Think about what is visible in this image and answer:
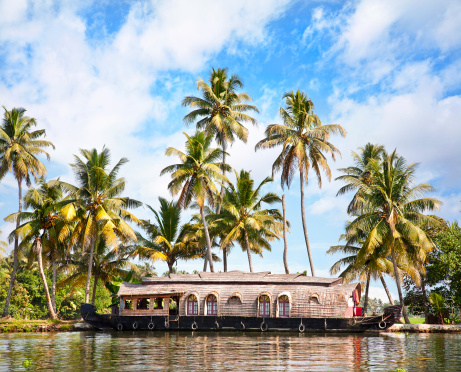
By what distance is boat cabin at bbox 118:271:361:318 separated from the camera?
2484 centimetres

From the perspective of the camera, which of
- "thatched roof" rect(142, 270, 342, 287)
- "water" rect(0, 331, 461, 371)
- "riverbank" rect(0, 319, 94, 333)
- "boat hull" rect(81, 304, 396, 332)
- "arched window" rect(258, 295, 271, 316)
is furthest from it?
"riverbank" rect(0, 319, 94, 333)

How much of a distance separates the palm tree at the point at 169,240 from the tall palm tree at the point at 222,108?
2.62 metres

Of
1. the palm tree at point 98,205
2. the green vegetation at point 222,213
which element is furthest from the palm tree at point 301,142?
the palm tree at point 98,205

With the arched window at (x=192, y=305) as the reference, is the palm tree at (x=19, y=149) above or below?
above

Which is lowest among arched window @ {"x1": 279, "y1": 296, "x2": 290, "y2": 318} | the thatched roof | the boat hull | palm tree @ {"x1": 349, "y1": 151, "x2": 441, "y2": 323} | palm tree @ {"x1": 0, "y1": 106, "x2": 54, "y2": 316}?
the boat hull

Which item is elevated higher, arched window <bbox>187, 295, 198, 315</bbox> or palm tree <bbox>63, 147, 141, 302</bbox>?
palm tree <bbox>63, 147, 141, 302</bbox>

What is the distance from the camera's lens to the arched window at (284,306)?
25141 millimetres

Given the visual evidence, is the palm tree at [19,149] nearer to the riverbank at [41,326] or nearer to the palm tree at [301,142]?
the riverbank at [41,326]

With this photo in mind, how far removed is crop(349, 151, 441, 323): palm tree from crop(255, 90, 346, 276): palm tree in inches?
156

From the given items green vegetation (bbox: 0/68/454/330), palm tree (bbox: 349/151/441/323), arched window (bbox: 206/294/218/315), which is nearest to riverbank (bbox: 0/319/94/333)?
green vegetation (bbox: 0/68/454/330)

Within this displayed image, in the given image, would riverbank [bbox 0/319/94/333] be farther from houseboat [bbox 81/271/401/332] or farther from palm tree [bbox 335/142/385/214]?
palm tree [bbox 335/142/385/214]

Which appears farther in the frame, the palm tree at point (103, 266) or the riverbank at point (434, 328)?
the palm tree at point (103, 266)

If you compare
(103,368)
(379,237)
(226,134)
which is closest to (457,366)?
(103,368)

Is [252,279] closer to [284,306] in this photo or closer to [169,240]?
[284,306]
